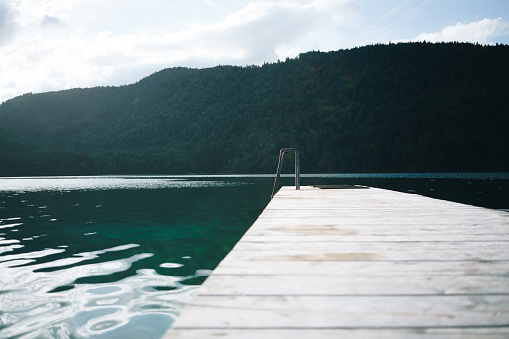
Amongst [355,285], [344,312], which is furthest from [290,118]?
[344,312]

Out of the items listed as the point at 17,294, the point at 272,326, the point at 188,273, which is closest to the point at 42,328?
the point at 17,294

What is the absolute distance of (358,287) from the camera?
1815 mm

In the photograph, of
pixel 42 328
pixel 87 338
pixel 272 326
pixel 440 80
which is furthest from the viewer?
pixel 440 80

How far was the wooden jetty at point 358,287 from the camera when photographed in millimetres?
1386

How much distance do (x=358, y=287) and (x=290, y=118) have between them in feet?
372

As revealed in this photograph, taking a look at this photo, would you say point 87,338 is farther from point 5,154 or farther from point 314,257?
point 5,154

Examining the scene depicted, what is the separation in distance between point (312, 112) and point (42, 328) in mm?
112020

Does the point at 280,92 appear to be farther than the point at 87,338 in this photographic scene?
Yes

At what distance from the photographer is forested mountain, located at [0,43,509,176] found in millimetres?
88250

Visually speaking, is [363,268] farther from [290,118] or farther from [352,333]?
[290,118]

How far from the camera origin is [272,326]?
1.40 meters

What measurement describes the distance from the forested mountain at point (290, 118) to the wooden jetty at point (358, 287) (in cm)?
8953

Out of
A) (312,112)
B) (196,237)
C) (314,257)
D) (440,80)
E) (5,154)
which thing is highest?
(440,80)

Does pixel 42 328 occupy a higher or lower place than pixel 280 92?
lower
